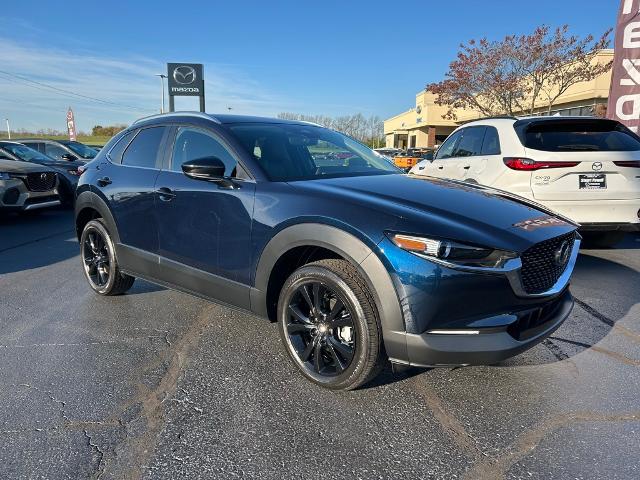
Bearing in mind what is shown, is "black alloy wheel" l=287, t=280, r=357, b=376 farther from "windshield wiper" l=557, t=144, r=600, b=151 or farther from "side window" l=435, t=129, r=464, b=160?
"side window" l=435, t=129, r=464, b=160

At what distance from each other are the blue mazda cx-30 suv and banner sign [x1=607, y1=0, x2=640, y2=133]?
7354 millimetres

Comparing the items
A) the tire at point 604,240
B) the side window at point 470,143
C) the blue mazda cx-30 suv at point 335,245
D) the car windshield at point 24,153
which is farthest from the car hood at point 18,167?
the tire at point 604,240

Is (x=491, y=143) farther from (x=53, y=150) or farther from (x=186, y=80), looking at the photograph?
(x=186, y=80)

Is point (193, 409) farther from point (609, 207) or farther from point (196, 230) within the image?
point (609, 207)

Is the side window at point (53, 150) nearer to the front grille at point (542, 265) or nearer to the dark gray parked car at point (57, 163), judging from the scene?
the dark gray parked car at point (57, 163)

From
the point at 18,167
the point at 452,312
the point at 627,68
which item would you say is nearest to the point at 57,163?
the point at 18,167

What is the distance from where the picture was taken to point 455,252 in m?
2.38

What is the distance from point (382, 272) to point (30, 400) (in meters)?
2.17

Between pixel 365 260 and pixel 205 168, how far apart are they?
1294 mm

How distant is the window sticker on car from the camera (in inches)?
105

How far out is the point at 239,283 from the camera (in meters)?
3.17

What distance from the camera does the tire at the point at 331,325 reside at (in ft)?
8.39

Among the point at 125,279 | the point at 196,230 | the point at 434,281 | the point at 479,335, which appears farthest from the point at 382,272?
the point at 125,279

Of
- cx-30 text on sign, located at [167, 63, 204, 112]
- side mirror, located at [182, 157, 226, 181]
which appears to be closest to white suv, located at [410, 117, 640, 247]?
side mirror, located at [182, 157, 226, 181]
